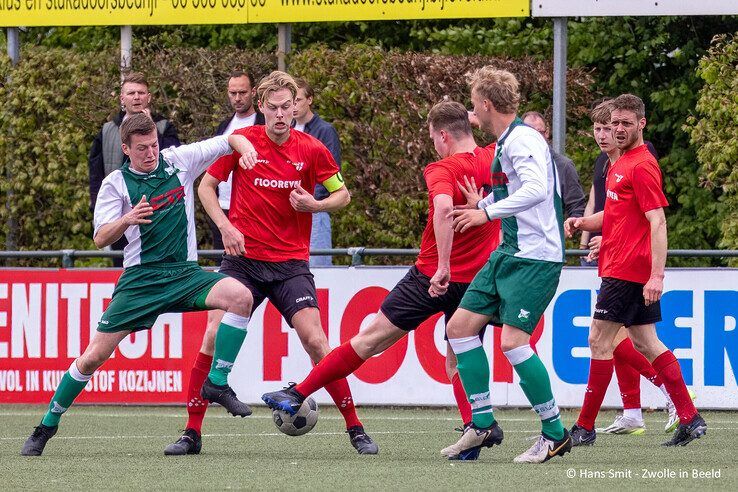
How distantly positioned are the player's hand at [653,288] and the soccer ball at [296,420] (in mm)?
1976

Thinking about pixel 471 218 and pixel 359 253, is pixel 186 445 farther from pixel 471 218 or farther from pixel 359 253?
pixel 359 253

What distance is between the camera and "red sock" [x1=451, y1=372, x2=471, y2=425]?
924 centimetres

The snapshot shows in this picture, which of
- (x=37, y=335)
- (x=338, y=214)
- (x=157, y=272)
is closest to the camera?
(x=157, y=272)

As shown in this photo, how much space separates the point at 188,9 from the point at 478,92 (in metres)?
7.67

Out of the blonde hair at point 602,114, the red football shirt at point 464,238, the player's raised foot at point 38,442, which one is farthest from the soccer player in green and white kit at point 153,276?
the blonde hair at point 602,114

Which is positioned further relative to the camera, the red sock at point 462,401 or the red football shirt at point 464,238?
the red sock at point 462,401

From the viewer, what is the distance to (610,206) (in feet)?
30.7

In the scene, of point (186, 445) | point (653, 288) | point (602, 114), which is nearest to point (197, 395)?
point (186, 445)

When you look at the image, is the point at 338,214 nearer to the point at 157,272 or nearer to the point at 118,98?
the point at 118,98

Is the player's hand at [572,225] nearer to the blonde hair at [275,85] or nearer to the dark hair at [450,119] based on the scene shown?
the dark hair at [450,119]

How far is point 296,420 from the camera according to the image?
29.0 feet

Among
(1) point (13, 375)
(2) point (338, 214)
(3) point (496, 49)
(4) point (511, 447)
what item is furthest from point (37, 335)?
(3) point (496, 49)

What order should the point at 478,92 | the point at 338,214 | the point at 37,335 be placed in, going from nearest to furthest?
the point at 478,92 < the point at 37,335 < the point at 338,214

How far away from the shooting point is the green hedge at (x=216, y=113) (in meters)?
14.9
